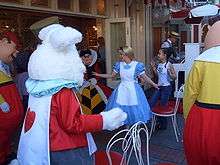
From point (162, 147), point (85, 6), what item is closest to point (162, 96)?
point (162, 147)

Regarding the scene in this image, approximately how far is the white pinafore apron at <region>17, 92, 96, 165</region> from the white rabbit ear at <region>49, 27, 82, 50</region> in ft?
1.18

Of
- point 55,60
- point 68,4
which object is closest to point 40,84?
point 55,60

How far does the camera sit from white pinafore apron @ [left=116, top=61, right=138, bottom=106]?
15.8 ft

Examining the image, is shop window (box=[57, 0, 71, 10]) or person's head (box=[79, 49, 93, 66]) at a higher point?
shop window (box=[57, 0, 71, 10])

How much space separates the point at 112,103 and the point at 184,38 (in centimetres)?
1018

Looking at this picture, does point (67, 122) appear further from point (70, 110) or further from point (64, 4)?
point (64, 4)

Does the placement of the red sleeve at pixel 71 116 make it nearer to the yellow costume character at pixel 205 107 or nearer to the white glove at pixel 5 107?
the yellow costume character at pixel 205 107

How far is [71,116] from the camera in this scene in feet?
7.44

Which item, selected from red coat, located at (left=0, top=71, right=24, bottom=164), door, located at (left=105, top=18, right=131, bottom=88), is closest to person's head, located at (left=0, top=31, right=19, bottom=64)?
red coat, located at (left=0, top=71, right=24, bottom=164)

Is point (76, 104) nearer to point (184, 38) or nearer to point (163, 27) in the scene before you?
point (163, 27)

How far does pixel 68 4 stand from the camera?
20.9 feet

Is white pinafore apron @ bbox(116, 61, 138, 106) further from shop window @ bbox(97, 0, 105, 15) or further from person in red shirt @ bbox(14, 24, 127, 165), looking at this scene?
shop window @ bbox(97, 0, 105, 15)

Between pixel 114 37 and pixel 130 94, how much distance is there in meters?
3.40

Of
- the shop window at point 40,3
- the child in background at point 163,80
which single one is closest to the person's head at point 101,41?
the shop window at point 40,3
